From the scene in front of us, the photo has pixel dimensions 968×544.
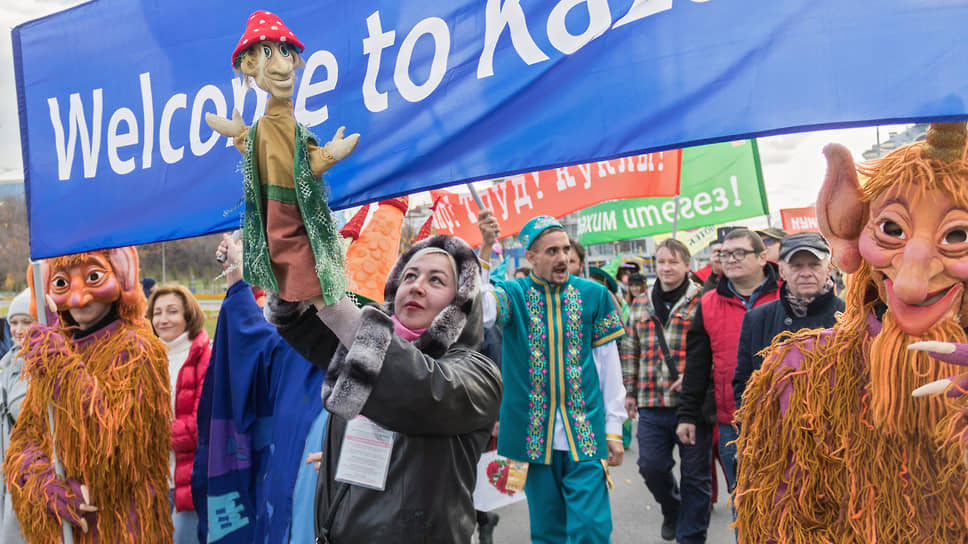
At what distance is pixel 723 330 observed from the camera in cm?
414

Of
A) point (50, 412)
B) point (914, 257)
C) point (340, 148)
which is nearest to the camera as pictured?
point (340, 148)

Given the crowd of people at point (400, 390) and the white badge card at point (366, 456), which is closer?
the crowd of people at point (400, 390)

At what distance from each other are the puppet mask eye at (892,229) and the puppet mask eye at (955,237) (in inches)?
3.4

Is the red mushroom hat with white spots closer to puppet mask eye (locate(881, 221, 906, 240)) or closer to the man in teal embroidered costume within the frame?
puppet mask eye (locate(881, 221, 906, 240))

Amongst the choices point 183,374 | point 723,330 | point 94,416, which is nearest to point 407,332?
point 94,416

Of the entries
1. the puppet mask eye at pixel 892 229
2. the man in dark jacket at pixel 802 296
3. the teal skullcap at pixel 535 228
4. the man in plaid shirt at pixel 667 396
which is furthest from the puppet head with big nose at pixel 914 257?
the man in plaid shirt at pixel 667 396

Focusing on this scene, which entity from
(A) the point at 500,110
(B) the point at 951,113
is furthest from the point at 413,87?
(B) the point at 951,113

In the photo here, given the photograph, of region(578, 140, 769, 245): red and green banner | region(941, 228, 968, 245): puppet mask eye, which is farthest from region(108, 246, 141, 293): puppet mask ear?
region(578, 140, 769, 245): red and green banner

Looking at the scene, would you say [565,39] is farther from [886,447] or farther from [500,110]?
[886,447]

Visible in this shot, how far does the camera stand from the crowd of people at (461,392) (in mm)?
1627

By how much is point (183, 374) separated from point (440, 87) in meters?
2.51

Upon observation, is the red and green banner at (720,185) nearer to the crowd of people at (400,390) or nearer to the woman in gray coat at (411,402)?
the crowd of people at (400,390)

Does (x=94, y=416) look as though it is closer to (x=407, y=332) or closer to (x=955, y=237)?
(x=407, y=332)

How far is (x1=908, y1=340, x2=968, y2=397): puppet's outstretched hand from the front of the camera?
139 centimetres
